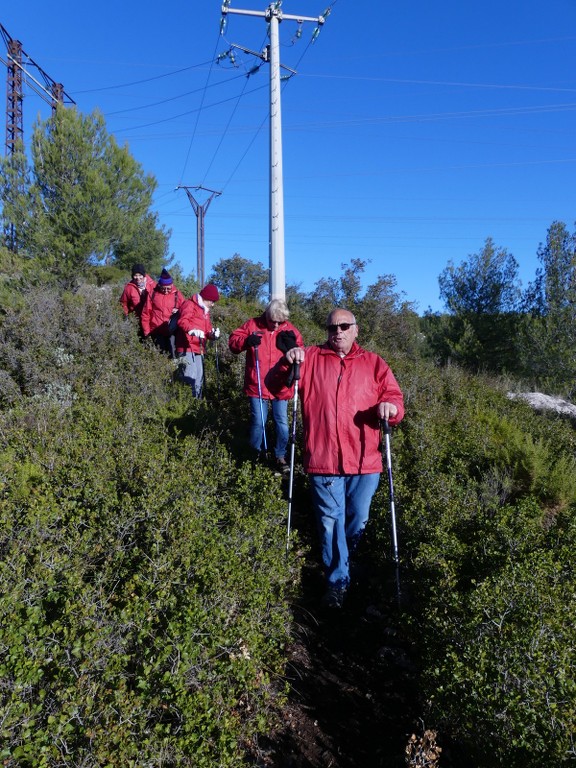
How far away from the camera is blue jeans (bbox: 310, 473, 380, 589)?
3602mm

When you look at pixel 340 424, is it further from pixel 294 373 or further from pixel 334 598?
pixel 334 598

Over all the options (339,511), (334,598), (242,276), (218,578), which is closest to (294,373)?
(339,511)

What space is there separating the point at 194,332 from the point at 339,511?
3773mm

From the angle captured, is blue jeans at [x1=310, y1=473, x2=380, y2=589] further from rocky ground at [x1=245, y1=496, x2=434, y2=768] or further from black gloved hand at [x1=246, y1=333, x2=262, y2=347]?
black gloved hand at [x1=246, y1=333, x2=262, y2=347]

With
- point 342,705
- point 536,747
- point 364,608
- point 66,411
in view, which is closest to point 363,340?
point 66,411

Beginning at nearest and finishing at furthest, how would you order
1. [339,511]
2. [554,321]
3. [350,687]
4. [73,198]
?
[350,687] < [339,511] < [73,198] < [554,321]

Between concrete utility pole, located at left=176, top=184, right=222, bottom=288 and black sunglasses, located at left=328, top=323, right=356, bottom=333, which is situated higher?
concrete utility pole, located at left=176, top=184, right=222, bottom=288

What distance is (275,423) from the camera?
5492 mm

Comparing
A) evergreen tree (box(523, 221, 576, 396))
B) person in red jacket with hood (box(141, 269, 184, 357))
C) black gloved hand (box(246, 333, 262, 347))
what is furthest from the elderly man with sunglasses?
evergreen tree (box(523, 221, 576, 396))

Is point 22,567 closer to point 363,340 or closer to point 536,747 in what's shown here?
point 536,747

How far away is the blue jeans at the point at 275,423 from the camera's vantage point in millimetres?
5359

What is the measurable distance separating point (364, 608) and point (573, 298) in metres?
19.4

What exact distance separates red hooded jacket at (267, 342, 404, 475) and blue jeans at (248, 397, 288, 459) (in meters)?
1.68

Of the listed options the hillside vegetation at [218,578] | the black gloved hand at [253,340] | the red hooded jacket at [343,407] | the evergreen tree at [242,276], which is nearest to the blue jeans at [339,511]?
the red hooded jacket at [343,407]
